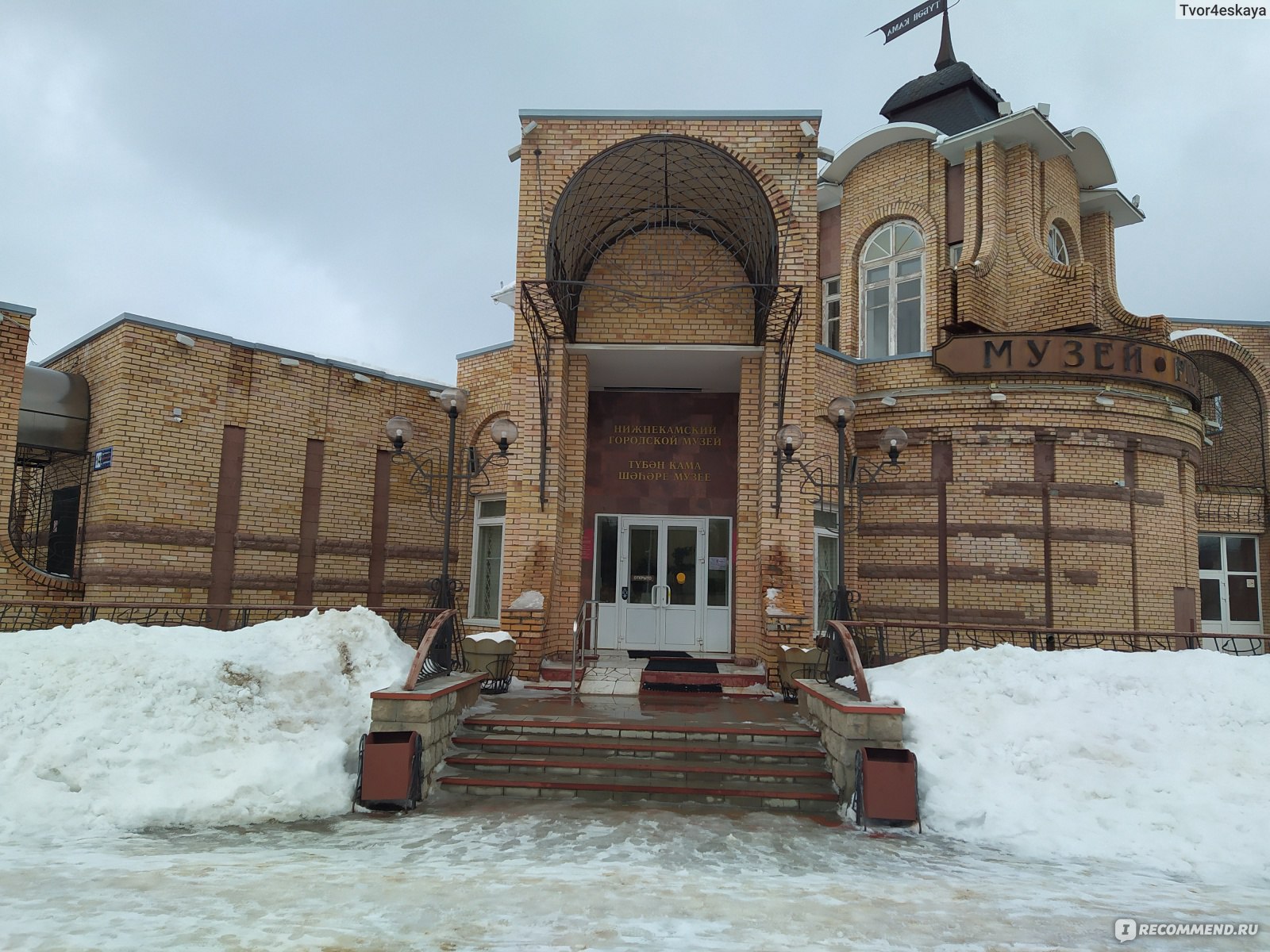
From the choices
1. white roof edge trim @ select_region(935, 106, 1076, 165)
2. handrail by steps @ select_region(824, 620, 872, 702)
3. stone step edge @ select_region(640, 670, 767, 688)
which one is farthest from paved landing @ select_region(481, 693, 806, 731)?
white roof edge trim @ select_region(935, 106, 1076, 165)

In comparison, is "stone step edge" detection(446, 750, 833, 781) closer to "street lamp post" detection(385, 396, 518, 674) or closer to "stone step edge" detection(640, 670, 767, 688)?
Answer: "street lamp post" detection(385, 396, 518, 674)

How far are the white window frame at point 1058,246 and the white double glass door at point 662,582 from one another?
10.4m

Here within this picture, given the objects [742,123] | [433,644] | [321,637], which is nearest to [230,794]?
[321,637]

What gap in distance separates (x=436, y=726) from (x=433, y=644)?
48.1 inches

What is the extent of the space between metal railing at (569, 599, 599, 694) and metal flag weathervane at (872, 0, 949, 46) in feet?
57.5

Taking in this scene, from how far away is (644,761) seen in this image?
7.35 metres

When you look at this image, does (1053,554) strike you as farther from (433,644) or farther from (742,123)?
(433,644)

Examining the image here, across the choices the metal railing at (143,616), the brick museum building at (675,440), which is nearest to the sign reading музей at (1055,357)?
the brick museum building at (675,440)

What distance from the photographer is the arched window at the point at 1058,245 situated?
16.9 m

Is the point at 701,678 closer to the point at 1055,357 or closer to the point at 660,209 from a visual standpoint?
the point at 660,209

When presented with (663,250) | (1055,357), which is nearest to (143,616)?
(663,250)

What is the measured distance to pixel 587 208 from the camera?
36.9 ft

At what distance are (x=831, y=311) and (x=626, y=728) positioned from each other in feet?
43.9

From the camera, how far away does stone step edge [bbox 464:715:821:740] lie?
7.70 m
